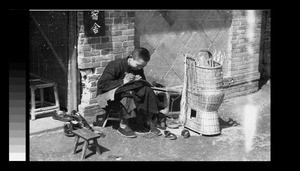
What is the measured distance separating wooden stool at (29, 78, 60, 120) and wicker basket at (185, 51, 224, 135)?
236 centimetres

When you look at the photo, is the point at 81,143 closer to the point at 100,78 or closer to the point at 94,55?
the point at 100,78

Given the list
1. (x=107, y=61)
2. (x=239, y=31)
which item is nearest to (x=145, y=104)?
(x=107, y=61)

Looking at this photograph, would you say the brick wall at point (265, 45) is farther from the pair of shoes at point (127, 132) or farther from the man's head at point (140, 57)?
the pair of shoes at point (127, 132)

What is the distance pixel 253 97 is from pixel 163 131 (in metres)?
3.19

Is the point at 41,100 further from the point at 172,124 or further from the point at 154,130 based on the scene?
the point at 172,124

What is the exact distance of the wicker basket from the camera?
285 inches

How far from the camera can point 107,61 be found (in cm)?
784

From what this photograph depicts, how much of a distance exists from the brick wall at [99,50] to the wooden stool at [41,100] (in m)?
0.51

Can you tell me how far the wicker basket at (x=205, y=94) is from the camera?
7230 mm

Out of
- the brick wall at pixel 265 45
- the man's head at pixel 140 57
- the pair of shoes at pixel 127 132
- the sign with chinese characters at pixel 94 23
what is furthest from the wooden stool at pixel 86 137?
the brick wall at pixel 265 45

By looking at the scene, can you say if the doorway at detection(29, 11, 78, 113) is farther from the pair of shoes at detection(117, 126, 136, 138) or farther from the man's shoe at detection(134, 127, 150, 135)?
the man's shoe at detection(134, 127, 150, 135)

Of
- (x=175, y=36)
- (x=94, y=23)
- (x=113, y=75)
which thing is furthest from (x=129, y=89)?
(x=175, y=36)

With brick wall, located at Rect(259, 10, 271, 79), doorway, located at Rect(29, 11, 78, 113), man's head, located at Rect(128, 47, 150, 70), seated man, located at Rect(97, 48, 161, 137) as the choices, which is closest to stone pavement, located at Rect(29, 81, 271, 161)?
seated man, located at Rect(97, 48, 161, 137)

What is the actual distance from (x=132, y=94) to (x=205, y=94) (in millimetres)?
A: 1169
